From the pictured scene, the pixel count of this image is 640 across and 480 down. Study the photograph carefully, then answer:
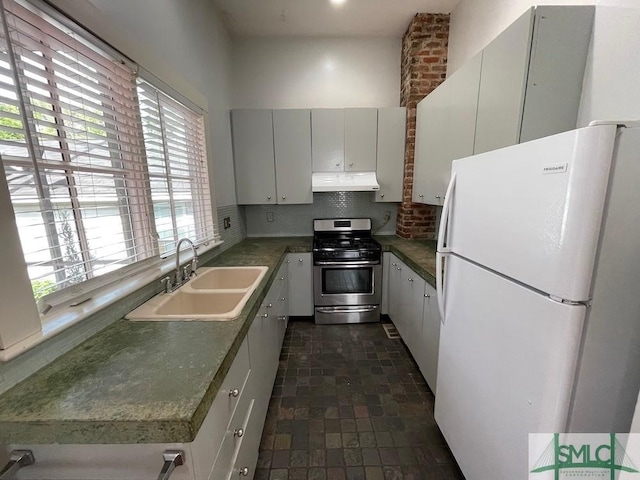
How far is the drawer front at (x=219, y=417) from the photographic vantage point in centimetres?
73

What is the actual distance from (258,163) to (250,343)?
2160 mm

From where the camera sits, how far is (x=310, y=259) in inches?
114

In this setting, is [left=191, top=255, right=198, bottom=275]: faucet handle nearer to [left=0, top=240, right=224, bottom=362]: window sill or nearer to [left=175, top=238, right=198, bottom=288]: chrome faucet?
[left=175, top=238, right=198, bottom=288]: chrome faucet

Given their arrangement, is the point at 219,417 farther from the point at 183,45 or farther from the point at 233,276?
the point at 183,45

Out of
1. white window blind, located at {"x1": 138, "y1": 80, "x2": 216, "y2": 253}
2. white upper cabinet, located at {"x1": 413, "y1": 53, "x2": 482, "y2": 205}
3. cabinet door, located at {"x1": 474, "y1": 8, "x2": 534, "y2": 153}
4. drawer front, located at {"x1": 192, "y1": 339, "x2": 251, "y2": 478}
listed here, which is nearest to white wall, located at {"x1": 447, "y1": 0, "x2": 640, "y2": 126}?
cabinet door, located at {"x1": 474, "y1": 8, "x2": 534, "y2": 153}

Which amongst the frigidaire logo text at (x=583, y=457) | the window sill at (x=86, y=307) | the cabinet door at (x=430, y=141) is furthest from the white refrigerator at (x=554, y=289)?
the window sill at (x=86, y=307)

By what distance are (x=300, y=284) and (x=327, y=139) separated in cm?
163

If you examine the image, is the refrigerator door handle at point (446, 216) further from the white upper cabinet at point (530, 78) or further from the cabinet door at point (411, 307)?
the cabinet door at point (411, 307)

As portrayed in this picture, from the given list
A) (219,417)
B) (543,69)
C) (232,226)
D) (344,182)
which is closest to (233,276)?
(232,226)

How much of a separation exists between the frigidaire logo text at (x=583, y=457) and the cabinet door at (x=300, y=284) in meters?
2.25

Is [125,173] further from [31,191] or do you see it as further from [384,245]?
[384,245]

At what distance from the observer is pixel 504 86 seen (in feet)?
4.82

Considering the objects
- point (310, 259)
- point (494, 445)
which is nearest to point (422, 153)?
point (310, 259)

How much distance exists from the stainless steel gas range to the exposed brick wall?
0.57 meters
